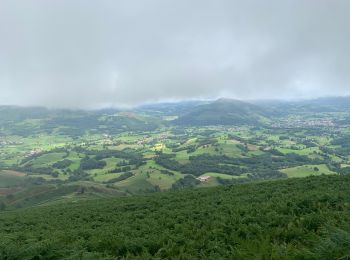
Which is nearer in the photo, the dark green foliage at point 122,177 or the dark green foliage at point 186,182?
the dark green foliage at point 186,182

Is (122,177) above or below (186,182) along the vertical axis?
below

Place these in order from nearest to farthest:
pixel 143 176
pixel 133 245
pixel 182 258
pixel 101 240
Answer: pixel 182 258 → pixel 133 245 → pixel 101 240 → pixel 143 176

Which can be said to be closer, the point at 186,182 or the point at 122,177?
the point at 186,182

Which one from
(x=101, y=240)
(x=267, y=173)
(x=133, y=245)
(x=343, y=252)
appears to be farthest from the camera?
(x=267, y=173)

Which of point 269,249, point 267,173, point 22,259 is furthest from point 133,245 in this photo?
point 267,173

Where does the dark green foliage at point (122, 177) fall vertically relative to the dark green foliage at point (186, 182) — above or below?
below

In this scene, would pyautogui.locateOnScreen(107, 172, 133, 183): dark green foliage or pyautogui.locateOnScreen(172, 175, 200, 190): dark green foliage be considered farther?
pyautogui.locateOnScreen(107, 172, 133, 183): dark green foliage

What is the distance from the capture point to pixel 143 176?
589 ft

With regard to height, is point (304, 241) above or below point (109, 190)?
above

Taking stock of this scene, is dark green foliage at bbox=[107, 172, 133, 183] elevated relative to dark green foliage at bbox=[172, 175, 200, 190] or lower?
lower

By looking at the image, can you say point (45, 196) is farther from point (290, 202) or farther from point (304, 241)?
point (304, 241)

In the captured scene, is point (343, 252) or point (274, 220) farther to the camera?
point (274, 220)

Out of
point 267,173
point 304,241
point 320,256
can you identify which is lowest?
point 267,173

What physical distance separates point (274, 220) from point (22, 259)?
14.3m
